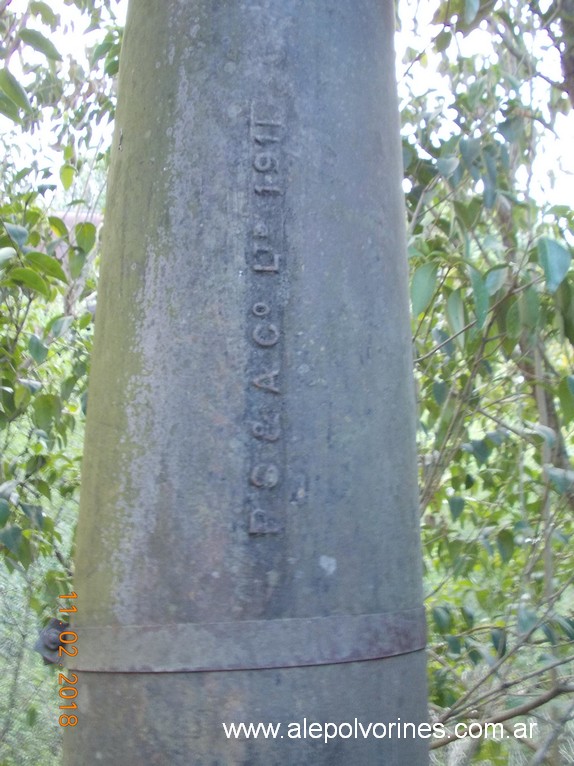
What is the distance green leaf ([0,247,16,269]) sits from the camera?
191cm

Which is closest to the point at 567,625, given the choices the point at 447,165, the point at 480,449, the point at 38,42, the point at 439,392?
the point at 480,449

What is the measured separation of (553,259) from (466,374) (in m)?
0.96

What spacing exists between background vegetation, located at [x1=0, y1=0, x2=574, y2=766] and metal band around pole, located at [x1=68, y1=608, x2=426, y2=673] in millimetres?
777

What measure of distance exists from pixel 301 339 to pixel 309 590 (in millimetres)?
356

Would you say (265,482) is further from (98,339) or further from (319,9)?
(319,9)

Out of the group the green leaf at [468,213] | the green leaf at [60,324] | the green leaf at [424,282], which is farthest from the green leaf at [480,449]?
the green leaf at [60,324]

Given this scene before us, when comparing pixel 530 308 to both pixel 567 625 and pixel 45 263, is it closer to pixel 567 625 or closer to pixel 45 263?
pixel 567 625

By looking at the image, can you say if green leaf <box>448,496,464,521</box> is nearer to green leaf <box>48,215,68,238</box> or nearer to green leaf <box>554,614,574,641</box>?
green leaf <box>554,614,574,641</box>

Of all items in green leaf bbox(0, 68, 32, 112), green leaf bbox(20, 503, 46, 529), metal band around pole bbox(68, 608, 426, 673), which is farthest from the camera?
green leaf bbox(20, 503, 46, 529)

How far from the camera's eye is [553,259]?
5.75 ft

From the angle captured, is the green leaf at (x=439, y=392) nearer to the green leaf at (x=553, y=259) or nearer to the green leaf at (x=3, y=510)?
the green leaf at (x=553, y=259)

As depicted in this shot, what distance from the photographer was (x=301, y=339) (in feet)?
4.13

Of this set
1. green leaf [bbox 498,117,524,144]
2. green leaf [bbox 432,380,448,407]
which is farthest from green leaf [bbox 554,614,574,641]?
green leaf [bbox 498,117,524,144]

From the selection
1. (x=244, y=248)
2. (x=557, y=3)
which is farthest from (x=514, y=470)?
(x=244, y=248)
